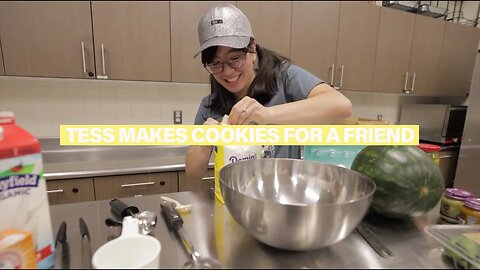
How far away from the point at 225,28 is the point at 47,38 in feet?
3.92

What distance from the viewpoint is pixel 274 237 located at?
0.41m

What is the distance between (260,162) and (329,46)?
168 cm

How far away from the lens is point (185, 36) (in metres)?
1.59

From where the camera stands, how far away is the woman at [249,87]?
27.0 inches

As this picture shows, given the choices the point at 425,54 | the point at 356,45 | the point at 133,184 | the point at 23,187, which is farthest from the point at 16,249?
the point at 425,54

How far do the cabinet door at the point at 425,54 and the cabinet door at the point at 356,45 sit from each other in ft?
1.57

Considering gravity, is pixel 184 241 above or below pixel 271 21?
below

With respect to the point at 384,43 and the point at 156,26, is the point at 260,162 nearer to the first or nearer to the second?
the point at 156,26

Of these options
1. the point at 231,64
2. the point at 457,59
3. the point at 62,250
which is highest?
the point at 457,59

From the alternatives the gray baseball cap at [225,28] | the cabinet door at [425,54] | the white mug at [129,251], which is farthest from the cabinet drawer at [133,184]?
the cabinet door at [425,54]

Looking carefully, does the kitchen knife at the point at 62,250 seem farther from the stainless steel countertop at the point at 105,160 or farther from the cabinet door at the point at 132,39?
the cabinet door at the point at 132,39

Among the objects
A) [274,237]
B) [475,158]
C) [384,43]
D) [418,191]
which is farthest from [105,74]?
[475,158]

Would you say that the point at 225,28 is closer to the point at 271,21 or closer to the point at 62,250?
the point at 62,250

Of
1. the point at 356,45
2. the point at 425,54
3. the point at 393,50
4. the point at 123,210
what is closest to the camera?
the point at 123,210
